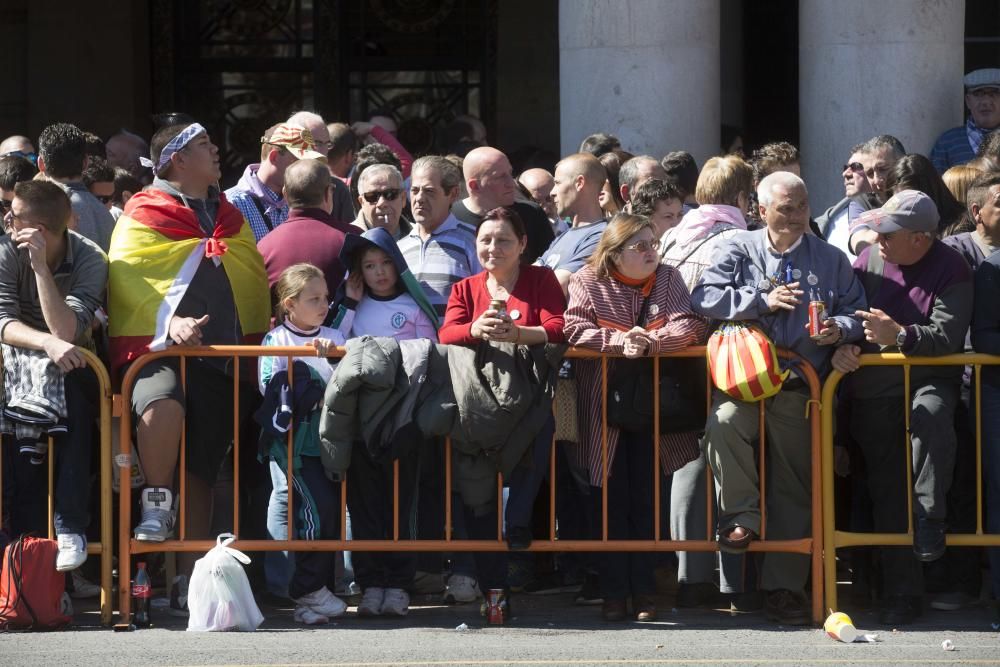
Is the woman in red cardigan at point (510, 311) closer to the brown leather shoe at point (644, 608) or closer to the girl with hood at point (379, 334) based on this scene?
the girl with hood at point (379, 334)

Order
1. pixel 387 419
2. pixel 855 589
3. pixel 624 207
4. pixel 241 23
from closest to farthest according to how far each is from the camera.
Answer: pixel 387 419
pixel 855 589
pixel 624 207
pixel 241 23

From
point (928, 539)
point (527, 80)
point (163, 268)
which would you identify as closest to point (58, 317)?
point (163, 268)

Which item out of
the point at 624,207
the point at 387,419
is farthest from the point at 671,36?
the point at 387,419

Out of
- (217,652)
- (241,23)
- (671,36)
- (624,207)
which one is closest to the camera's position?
(217,652)

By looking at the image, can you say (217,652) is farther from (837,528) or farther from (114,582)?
(837,528)

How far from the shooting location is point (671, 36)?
11.6 meters

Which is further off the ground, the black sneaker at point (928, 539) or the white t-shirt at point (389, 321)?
the white t-shirt at point (389, 321)

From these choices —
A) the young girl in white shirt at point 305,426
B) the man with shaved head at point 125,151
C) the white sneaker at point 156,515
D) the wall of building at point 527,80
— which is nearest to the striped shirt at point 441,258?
the young girl in white shirt at point 305,426

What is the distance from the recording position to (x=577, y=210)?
9.18 metres

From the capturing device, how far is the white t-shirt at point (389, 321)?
8.38 metres

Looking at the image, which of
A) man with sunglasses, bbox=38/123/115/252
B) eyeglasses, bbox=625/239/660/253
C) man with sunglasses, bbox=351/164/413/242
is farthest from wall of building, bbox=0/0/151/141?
eyeglasses, bbox=625/239/660/253

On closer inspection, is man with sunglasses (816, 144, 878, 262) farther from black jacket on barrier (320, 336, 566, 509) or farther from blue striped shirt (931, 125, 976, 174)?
black jacket on barrier (320, 336, 566, 509)

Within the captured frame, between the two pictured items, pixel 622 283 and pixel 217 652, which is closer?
pixel 217 652

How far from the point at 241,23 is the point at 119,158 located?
217 inches
